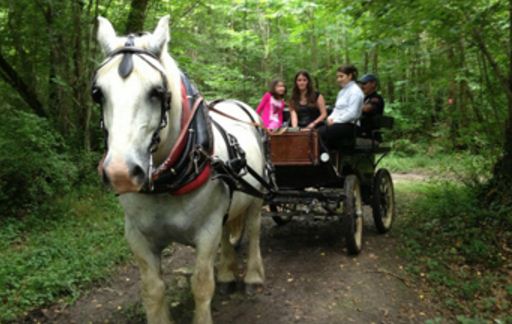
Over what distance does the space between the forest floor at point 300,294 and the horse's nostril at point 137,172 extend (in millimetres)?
1997

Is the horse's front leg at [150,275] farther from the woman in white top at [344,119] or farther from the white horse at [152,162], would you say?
the woman in white top at [344,119]

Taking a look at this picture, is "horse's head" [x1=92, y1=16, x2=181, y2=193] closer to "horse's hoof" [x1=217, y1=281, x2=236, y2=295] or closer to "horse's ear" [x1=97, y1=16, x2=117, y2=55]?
"horse's ear" [x1=97, y1=16, x2=117, y2=55]

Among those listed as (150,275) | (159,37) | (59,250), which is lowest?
(59,250)

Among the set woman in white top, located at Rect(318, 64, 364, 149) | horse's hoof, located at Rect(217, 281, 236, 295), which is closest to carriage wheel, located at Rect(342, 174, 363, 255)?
woman in white top, located at Rect(318, 64, 364, 149)

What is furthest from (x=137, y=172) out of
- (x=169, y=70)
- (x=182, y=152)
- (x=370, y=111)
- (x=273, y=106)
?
(x=370, y=111)

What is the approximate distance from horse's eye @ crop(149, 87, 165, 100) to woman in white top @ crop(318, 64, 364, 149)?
3.18m

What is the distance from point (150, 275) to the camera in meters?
2.79

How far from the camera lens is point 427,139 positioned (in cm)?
1733

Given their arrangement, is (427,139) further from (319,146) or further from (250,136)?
(250,136)

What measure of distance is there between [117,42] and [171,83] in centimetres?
35

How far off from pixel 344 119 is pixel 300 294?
6.94ft

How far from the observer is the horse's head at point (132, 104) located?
1939mm

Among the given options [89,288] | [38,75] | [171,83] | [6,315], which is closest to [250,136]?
[171,83]

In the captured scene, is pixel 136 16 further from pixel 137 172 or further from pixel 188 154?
pixel 137 172
